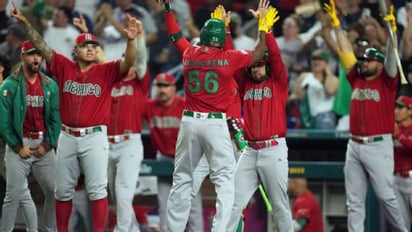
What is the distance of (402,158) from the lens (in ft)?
41.7

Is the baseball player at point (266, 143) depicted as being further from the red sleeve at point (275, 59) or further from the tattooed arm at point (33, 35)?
the tattooed arm at point (33, 35)

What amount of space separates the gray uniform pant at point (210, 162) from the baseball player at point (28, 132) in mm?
1764

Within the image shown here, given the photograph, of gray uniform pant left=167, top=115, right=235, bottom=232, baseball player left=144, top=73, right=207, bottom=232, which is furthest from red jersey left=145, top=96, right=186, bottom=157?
gray uniform pant left=167, top=115, right=235, bottom=232

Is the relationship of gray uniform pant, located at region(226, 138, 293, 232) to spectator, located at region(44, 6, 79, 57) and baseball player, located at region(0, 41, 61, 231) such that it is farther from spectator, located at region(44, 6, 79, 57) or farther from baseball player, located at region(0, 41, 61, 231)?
spectator, located at region(44, 6, 79, 57)

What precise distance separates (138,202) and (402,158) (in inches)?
139

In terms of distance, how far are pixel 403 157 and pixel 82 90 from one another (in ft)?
12.3

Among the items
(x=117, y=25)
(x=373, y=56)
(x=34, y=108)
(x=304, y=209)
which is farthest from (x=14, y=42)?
(x=373, y=56)

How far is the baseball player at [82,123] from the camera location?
1117cm

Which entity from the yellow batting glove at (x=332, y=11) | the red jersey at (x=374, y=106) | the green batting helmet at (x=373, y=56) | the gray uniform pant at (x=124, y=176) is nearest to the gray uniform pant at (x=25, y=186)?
the gray uniform pant at (x=124, y=176)

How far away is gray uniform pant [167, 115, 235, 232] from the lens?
Result: 1042cm

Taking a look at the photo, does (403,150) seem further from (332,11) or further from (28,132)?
(28,132)

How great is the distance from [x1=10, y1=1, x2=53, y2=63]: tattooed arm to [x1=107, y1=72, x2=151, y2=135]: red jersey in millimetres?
1897

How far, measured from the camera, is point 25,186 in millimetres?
11727

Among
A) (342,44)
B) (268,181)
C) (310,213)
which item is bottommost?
(310,213)
